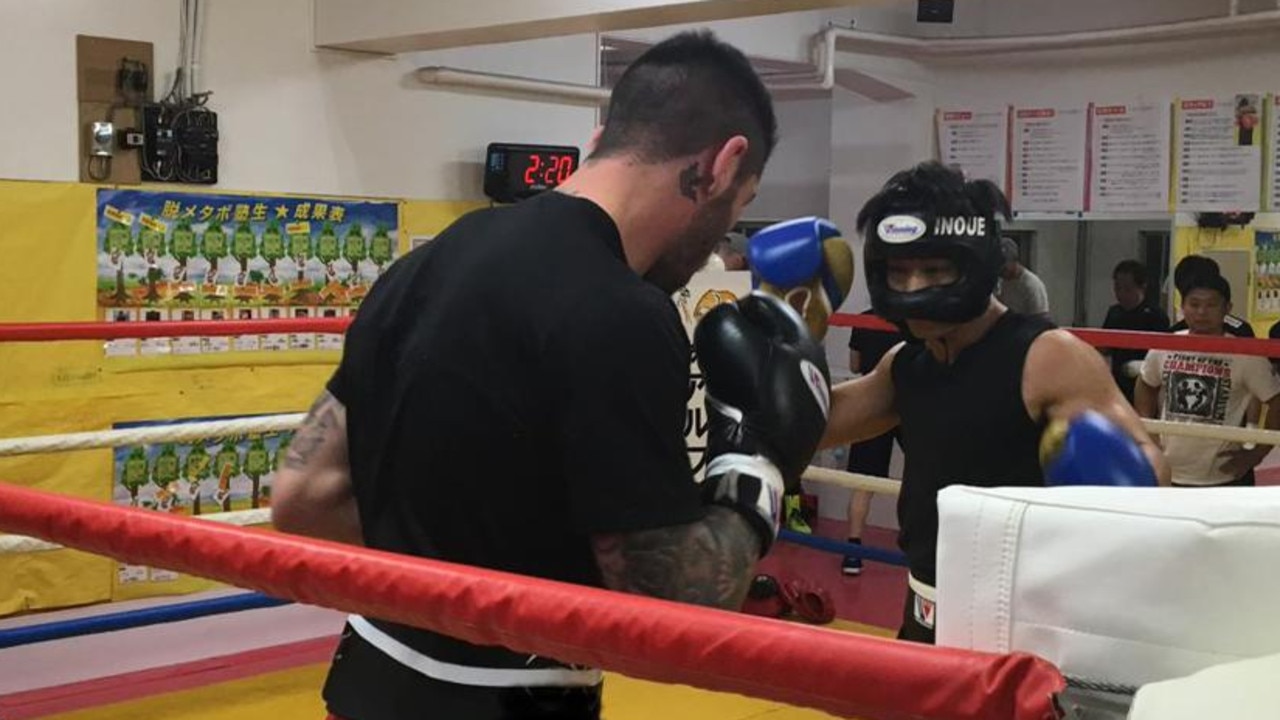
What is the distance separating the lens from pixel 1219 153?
5965 millimetres

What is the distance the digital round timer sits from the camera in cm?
504

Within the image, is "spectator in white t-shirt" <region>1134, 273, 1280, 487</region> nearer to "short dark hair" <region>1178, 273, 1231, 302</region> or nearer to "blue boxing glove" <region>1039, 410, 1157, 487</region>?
"short dark hair" <region>1178, 273, 1231, 302</region>

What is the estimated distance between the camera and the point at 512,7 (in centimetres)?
415

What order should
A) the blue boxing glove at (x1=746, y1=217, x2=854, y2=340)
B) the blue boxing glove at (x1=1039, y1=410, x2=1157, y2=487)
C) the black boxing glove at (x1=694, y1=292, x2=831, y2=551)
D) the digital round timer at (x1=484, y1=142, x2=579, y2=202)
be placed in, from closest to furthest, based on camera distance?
the black boxing glove at (x1=694, y1=292, x2=831, y2=551) < the blue boxing glove at (x1=1039, y1=410, x2=1157, y2=487) < the blue boxing glove at (x1=746, y1=217, x2=854, y2=340) < the digital round timer at (x1=484, y1=142, x2=579, y2=202)

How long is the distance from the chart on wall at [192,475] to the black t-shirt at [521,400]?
118 inches

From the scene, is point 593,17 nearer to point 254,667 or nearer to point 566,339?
point 254,667

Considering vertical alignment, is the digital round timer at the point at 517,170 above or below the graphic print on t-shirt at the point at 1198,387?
above

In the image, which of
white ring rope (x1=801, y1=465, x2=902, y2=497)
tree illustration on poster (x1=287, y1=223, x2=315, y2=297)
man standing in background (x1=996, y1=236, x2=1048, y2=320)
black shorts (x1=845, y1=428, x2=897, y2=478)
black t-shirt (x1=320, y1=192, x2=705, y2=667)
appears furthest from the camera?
black shorts (x1=845, y1=428, x2=897, y2=478)

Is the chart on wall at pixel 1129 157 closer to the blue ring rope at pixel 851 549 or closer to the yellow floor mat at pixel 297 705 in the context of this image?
the blue ring rope at pixel 851 549

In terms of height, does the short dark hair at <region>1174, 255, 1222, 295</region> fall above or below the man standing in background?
above

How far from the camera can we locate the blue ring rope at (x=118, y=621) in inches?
119

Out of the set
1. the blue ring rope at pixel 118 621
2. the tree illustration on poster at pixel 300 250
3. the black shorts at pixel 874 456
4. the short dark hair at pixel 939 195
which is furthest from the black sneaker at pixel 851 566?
the short dark hair at pixel 939 195

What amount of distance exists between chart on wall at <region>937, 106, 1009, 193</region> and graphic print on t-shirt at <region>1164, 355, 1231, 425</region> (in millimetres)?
2171

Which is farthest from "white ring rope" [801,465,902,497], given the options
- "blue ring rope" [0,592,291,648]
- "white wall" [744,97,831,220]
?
"white wall" [744,97,831,220]
